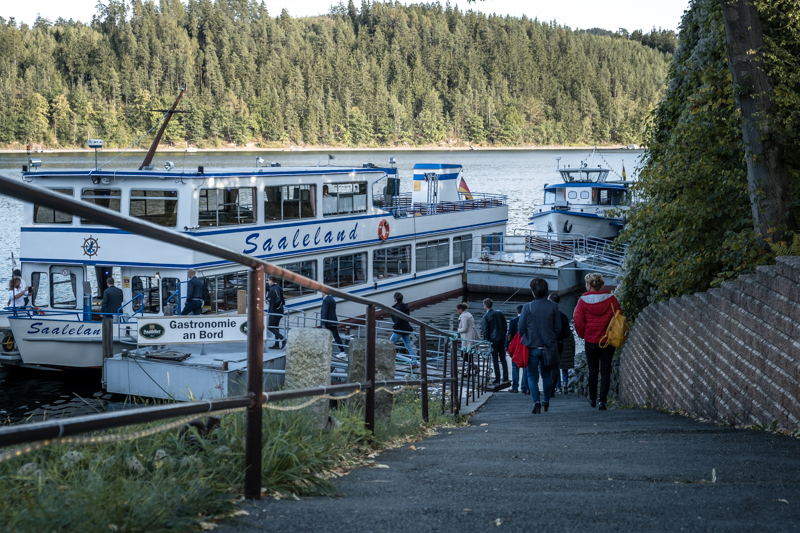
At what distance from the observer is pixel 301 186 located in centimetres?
2050

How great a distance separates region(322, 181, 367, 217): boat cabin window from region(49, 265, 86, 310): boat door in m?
6.36

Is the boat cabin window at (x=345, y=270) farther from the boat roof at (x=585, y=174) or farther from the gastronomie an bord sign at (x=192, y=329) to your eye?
the boat roof at (x=585, y=174)

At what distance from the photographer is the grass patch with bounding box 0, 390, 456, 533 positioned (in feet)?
9.48

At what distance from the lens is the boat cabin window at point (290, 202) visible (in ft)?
64.4

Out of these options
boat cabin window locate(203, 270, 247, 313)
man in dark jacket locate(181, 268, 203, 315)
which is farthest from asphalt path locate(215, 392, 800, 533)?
boat cabin window locate(203, 270, 247, 313)

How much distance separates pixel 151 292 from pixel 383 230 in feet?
26.6

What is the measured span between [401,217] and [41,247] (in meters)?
11.0

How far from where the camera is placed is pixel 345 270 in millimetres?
22516

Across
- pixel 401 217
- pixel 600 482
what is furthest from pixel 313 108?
pixel 600 482

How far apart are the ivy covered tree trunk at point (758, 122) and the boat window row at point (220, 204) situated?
12704mm

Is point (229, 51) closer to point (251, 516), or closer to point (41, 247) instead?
point (41, 247)

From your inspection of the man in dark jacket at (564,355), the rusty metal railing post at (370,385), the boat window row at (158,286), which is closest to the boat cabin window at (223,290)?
the boat window row at (158,286)

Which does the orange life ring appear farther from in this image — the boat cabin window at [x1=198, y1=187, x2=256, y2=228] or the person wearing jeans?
the person wearing jeans

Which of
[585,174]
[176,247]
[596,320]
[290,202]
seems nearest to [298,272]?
[290,202]
